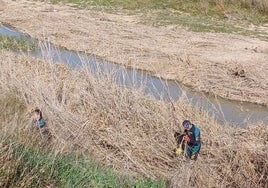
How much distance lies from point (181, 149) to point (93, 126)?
2021mm

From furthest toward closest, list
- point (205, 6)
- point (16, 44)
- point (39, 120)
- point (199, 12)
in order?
1. point (205, 6)
2. point (199, 12)
3. point (16, 44)
4. point (39, 120)

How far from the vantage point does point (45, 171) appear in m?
5.89

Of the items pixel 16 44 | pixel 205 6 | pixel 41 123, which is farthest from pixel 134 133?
pixel 205 6

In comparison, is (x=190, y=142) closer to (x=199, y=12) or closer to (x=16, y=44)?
(x=16, y=44)

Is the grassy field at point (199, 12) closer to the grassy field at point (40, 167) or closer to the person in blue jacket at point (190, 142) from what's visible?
the person in blue jacket at point (190, 142)

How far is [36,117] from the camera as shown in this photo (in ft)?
29.3

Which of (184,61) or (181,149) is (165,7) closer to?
(184,61)

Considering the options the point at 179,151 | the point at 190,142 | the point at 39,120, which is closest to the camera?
the point at 190,142

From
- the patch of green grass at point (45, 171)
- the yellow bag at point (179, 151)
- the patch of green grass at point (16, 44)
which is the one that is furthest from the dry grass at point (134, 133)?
the patch of green grass at point (16, 44)

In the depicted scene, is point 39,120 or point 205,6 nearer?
point 39,120

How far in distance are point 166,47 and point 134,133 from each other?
9.76 m

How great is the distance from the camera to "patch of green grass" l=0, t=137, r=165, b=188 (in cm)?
542

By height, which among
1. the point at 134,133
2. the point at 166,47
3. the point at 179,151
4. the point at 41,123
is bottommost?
the point at 166,47

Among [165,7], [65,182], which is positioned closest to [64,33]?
[165,7]
